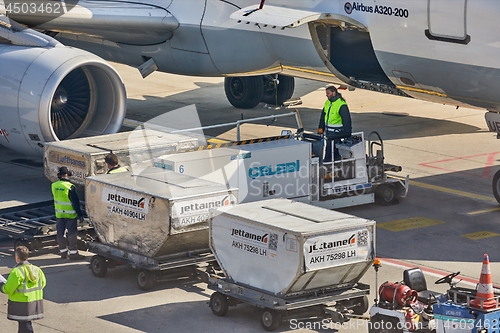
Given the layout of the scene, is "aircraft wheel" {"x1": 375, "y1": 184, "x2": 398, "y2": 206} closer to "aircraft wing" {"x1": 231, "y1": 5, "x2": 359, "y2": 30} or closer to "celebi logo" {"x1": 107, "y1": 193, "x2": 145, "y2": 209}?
"aircraft wing" {"x1": 231, "y1": 5, "x2": 359, "y2": 30}

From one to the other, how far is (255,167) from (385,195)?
2709 millimetres

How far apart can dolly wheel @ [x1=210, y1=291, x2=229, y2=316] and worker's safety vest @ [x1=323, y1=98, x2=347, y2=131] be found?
19.6ft

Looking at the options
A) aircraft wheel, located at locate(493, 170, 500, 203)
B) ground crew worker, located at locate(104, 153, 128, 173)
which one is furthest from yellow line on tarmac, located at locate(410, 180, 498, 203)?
ground crew worker, located at locate(104, 153, 128, 173)

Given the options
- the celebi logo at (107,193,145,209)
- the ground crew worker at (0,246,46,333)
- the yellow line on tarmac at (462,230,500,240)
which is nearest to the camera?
the ground crew worker at (0,246,46,333)

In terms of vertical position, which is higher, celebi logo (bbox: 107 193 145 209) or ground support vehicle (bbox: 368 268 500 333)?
celebi logo (bbox: 107 193 145 209)

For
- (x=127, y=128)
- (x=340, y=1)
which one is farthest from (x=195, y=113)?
(x=340, y=1)

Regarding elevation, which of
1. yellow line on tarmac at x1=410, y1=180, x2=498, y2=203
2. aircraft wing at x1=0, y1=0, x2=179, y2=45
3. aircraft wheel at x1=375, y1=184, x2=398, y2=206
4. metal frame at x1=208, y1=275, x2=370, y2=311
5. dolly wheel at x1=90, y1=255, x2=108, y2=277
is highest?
aircraft wing at x1=0, y1=0, x2=179, y2=45

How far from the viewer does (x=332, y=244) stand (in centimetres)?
1140

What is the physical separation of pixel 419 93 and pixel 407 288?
19.3 ft

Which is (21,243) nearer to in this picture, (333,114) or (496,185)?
(333,114)

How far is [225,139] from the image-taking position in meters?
22.1

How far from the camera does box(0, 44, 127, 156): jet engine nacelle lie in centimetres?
1680

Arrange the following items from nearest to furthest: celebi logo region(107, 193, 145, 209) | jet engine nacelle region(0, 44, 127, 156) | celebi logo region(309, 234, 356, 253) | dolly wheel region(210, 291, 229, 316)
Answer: celebi logo region(309, 234, 356, 253), dolly wheel region(210, 291, 229, 316), celebi logo region(107, 193, 145, 209), jet engine nacelle region(0, 44, 127, 156)

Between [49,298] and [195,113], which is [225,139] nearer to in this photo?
[195,113]
